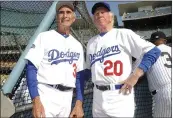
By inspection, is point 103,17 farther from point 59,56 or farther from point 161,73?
point 161,73

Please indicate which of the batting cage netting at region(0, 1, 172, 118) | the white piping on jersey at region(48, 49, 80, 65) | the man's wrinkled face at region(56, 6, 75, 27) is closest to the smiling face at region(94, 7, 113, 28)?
the man's wrinkled face at region(56, 6, 75, 27)

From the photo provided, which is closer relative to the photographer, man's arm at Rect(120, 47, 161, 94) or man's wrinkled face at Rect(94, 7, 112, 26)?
man's arm at Rect(120, 47, 161, 94)

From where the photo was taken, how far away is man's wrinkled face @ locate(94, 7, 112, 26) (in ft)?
6.03

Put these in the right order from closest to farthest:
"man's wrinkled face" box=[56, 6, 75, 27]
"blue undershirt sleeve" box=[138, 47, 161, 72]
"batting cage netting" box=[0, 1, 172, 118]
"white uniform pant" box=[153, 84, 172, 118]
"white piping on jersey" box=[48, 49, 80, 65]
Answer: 1. "blue undershirt sleeve" box=[138, 47, 161, 72]
2. "white piping on jersey" box=[48, 49, 80, 65]
3. "man's wrinkled face" box=[56, 6, 75, 27]
4. "batting cage netting" box=[0, 1, 172, 118]
5. "white uniform pant" box=[153, 84, 172, 118]

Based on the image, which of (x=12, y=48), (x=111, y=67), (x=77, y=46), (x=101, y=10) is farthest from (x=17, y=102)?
(x=12, y=48)

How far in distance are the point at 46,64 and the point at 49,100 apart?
0.24 m

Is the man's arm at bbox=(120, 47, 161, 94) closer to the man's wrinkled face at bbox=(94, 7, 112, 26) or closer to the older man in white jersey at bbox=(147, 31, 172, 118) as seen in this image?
the man's wrinkled face at bbox=(94, 7, 112, 26)

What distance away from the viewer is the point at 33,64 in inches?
68.0

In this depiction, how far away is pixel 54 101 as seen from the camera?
1.72 meters

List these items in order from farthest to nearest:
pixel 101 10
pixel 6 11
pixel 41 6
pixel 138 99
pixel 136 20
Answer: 1. pixel 136 20
2. pixel 6 11
3. pixel 41 6
4. pixel 138 99
5. pixel 101 10

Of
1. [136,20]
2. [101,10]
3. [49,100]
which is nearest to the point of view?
[49,100]

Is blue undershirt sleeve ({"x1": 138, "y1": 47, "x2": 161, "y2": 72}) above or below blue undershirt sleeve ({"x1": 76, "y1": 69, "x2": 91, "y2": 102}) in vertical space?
above

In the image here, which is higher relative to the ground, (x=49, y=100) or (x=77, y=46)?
(x=77, y=46)

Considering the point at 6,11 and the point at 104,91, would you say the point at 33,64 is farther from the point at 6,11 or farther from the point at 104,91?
the point at 6,11
